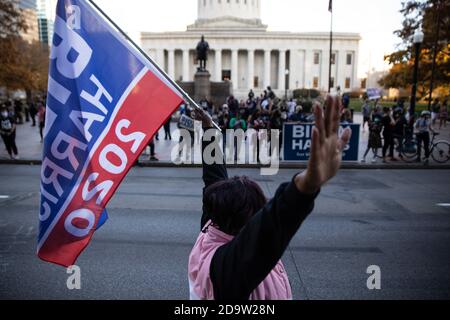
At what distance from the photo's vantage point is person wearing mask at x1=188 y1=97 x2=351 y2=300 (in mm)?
1407

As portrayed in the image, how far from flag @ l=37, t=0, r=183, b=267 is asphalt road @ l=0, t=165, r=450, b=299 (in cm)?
201

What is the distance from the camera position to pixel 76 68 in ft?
8.63

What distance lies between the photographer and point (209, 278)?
1.72m

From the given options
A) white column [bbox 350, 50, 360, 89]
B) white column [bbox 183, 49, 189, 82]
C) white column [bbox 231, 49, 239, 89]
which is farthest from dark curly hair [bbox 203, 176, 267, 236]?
white column [bbox 350, 50, 360, 89]

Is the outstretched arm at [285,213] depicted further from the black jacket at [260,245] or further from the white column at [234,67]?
the white column at [234,67]

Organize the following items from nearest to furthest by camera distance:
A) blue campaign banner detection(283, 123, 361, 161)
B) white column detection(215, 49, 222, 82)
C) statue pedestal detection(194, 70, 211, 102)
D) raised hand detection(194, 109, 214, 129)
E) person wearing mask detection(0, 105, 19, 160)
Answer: raised hand detection(194, 109, 214, 129), person wearing mask detection(0, 105, 19, 160), blue campaign banner detection(283, 123, 361, 161), statue pedestal detection(194, 70, 211, 102), white column detection(215, 49, 222, 82)

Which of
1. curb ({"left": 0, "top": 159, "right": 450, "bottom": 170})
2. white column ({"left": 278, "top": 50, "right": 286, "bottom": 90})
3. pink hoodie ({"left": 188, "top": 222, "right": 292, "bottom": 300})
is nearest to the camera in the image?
pink hoodie ({"left": 188, "top": 222, "right": 292, "bottom": 300})

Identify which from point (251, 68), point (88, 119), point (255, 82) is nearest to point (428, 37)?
point (88, 119)

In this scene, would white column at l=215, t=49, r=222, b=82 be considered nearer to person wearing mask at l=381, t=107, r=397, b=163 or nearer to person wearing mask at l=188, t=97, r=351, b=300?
person wearing mask at l=381, t=107, r=397, b=163

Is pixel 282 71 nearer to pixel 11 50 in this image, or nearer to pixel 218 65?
pixel 218 65

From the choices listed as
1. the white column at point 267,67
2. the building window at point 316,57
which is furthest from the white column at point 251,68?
the building window at point 316,57

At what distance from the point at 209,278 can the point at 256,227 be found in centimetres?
41
